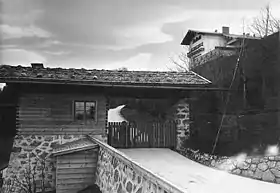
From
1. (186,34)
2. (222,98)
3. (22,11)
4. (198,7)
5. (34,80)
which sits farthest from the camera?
(186,34)

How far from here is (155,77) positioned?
32.3ft

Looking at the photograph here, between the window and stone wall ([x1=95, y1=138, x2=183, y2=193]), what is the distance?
2501mm

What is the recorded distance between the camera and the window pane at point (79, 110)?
930 centimetres

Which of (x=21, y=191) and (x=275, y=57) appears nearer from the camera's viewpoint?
(x=21, y=191)

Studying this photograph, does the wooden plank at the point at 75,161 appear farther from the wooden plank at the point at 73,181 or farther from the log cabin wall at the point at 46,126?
the log cabin wall at the point at 46,126

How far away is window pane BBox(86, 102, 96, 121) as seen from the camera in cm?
941

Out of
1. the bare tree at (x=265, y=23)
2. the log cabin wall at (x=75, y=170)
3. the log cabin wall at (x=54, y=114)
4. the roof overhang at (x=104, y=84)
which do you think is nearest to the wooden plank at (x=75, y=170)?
the log cabin wall at (x=75, y=170)

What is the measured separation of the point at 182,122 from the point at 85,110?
11.0 ft

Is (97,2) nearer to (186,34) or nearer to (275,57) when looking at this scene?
(275,57)

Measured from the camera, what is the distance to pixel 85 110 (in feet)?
30.8

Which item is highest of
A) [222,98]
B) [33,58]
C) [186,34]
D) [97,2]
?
[186,34]

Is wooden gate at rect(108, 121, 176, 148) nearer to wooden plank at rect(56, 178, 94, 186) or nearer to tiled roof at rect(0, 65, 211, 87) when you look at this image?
tiled roof at rect(0, 65, 211, 87)

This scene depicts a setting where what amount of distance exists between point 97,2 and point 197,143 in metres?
5.57

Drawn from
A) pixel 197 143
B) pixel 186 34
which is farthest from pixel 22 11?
pixel 186 34
